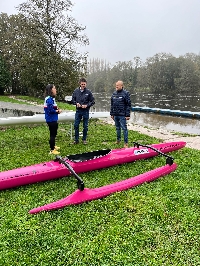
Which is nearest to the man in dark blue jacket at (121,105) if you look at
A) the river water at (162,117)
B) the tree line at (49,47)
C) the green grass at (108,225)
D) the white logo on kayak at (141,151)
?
the white logo on kayak at (141,151)

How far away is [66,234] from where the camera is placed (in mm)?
2936

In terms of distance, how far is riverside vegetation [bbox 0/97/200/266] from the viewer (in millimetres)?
2604

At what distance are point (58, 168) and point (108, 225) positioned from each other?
1.61 m

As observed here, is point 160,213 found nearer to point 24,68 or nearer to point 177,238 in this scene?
point 177,238

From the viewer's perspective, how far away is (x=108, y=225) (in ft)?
10.2

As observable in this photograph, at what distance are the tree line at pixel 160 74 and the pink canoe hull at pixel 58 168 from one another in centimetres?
4934

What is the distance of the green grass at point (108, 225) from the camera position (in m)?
2.60

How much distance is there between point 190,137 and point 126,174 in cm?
425

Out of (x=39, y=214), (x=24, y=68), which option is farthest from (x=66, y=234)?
(x=24, y=68)

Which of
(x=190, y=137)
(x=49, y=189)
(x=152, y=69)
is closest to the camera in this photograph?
(x=49, y=189)

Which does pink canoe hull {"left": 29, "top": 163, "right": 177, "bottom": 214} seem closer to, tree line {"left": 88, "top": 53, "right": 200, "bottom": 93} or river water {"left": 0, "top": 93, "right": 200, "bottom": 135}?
river water {"left": 0, "top": 93, "right": 200, "bottom": 135}

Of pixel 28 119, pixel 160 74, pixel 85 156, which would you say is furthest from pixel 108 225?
Result: pixel 160 74

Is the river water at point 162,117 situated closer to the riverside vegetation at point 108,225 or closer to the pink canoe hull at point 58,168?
the pink canoe hull at point 58,168

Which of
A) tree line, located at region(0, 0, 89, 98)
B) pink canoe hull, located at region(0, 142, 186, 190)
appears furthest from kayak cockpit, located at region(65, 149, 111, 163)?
tree line, located at region(0, 0, 89, 98)
